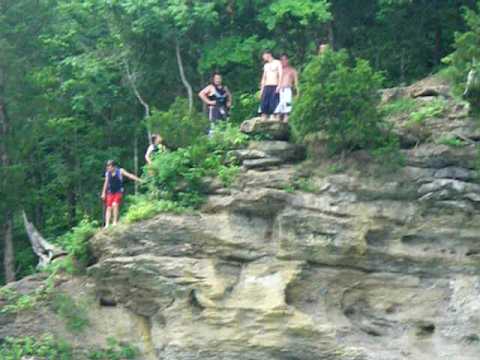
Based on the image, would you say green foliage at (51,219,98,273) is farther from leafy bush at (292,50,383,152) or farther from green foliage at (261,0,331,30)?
green foliage at (261,0,331,30)

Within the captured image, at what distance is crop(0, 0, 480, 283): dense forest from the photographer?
930 inches

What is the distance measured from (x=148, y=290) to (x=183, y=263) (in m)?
0.79

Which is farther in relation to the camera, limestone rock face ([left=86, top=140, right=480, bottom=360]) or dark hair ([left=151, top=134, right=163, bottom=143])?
dark hair ([left=151, top=134, right=163, bottom=143])

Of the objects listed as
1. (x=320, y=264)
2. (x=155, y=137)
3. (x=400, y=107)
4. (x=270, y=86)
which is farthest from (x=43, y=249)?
(x=400, y=107)

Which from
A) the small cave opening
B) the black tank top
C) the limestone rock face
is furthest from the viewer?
the black tank top

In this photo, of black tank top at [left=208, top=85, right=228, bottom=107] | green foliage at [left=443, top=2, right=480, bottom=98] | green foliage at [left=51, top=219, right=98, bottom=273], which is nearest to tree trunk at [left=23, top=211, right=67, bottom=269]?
green foliage at [left=51, top=219, right=98, bottom=273]

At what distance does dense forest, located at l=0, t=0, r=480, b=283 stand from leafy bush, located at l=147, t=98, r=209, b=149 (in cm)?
33

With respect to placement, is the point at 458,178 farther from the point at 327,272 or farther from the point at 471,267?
the point at 327,272

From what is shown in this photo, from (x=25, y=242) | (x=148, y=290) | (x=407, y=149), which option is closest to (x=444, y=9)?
(x=407, y=149)

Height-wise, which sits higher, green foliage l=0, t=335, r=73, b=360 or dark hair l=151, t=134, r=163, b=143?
dark hair l=151, t=134, r=163, b=143

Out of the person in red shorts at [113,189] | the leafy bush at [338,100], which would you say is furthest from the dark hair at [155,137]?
the leafy bush at [338,100]

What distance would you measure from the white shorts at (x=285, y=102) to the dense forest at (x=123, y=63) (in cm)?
186

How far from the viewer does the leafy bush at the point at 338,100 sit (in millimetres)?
19031

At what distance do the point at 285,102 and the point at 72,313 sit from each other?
17.7ft
